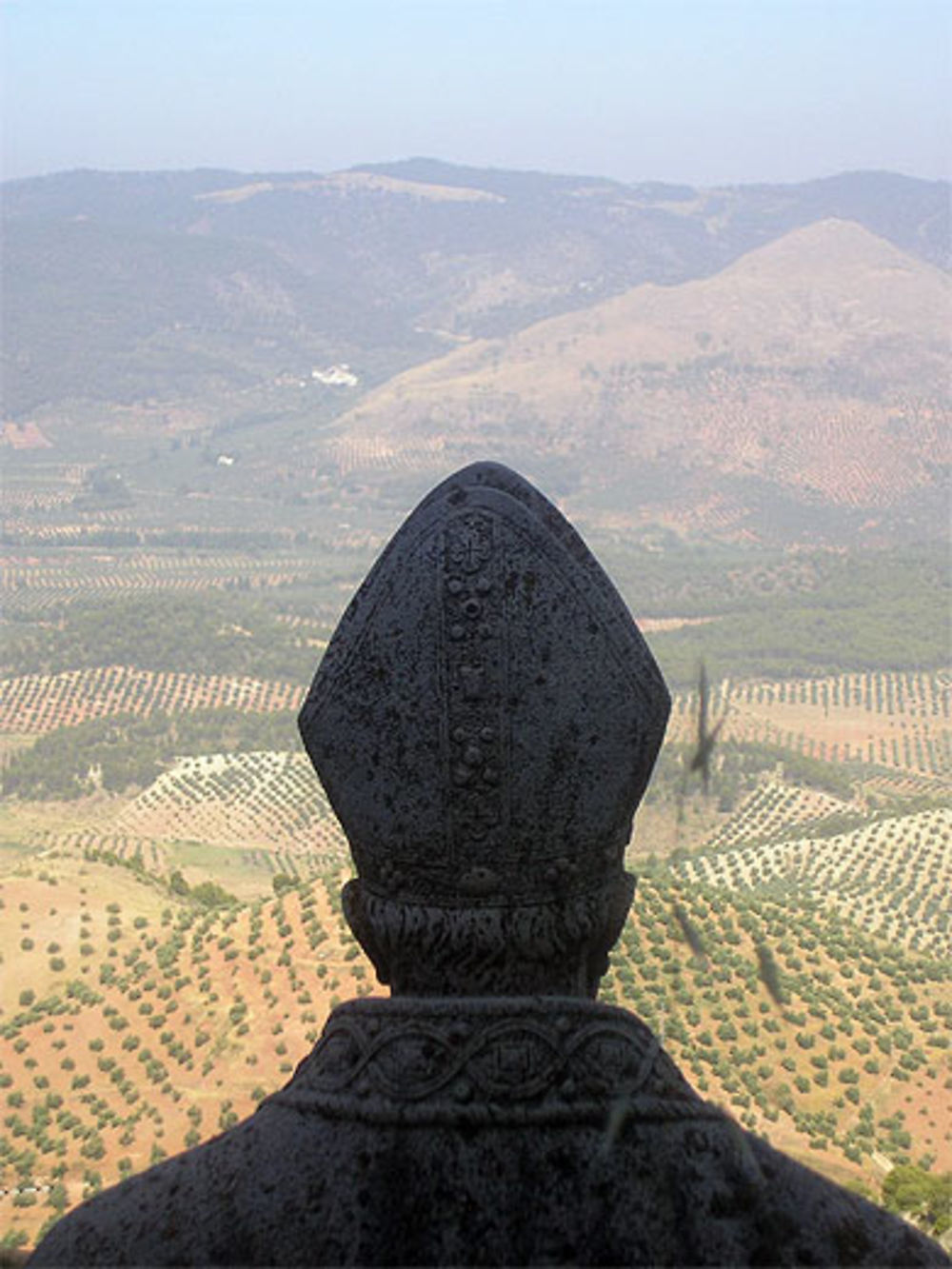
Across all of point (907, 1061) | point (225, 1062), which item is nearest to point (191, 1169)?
point (225, 1062)

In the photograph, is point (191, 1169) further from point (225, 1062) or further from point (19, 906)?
point (19, 906)

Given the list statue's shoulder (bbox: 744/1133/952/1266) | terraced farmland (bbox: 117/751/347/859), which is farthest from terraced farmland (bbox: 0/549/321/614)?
statue's shoulder (bbox: 744/1133/952/1266)

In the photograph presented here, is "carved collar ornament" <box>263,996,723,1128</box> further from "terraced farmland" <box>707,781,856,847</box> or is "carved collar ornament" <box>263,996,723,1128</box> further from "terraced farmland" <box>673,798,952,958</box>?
"terraced farmland" <box>707,781,856,847</box>

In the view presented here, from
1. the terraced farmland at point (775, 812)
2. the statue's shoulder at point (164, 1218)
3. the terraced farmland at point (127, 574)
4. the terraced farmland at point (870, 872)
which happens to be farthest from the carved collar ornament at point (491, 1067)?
the terraced farmland at point (127, 574)

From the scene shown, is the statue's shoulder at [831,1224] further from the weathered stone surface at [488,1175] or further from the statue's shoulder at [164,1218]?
the statue's shoulder at [164,1218]

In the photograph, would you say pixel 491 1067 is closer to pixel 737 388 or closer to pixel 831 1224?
pixel 831 1224

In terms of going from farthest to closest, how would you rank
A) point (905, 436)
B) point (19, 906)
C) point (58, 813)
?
point (905, 436), point (58, 813), point (19, 906)
